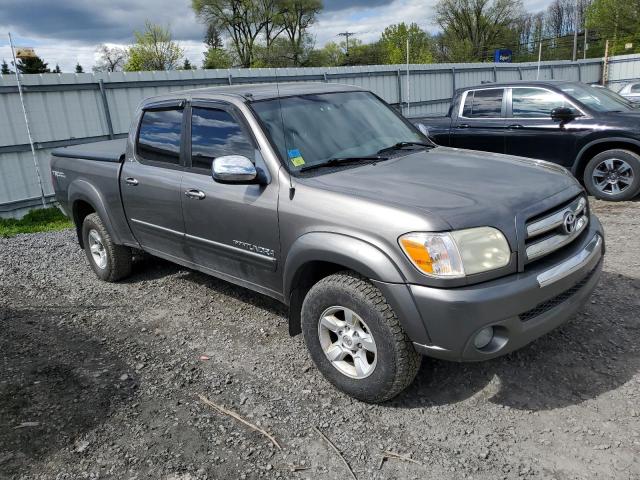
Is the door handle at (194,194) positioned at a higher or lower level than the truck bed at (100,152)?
lower

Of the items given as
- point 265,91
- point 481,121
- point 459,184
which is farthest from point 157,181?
point 481,121

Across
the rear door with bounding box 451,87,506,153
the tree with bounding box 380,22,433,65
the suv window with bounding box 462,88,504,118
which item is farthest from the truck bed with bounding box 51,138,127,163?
the tree with bounding box 380,22,433,65

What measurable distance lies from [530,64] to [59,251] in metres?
20.4

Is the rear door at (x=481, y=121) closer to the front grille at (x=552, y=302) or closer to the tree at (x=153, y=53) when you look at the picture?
the front grille at (x=552, y=302)

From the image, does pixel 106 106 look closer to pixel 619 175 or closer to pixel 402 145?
pixel 402 145

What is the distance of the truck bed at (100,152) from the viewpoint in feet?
15.9

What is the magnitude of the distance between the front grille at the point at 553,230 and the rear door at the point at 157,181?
2534 mm

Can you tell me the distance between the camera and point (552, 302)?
2.85 metres

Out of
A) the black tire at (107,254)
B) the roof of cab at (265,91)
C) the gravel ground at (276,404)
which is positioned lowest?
the gravel ground at (276,404)

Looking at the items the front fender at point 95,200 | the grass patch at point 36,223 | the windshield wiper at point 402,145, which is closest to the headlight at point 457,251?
the windshield wiper at point 402,145

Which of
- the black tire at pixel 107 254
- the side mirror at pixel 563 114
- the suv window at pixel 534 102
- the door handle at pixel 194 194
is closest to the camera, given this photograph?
the door handle at pixel 194 194

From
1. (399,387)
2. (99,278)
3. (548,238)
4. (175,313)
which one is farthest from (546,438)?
(99,278)

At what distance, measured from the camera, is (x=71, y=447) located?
2863mm

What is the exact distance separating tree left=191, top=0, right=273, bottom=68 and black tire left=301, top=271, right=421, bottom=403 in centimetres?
4755
